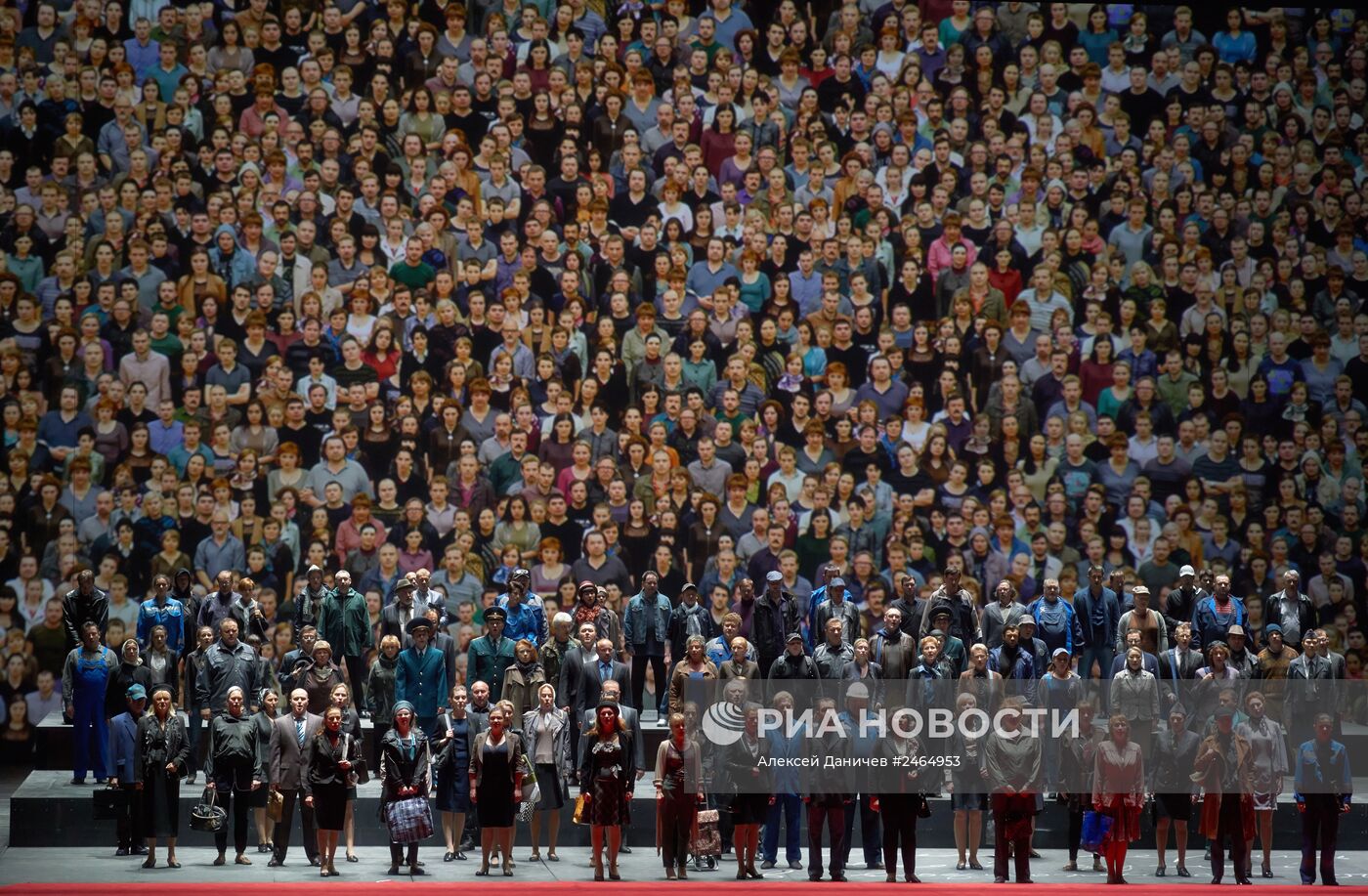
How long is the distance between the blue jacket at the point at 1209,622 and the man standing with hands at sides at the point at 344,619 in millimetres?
8522

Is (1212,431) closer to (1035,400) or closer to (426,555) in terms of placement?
(1035,400)

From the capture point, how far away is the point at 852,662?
17.7 m

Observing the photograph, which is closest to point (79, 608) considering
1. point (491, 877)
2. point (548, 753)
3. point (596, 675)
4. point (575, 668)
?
point (575, 668)

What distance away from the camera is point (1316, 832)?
54.3 feet

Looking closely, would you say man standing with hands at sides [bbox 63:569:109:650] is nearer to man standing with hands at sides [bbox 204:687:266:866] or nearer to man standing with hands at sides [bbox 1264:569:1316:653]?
man standing with hands at sides [bbox 204:687:266:866]

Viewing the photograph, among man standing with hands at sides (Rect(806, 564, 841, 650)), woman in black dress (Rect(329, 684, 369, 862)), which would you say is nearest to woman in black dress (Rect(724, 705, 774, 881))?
man standing with hands at sides (Rect(806, 564, 841, 650))

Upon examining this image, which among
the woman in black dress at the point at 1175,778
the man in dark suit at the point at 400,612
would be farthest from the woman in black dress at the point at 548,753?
the woman in black dress at the point at 1175,778

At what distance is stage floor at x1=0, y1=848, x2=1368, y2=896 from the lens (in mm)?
15125

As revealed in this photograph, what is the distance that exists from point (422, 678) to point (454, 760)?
131 cm

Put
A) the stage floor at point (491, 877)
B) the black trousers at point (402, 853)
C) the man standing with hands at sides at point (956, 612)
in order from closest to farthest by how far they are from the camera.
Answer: the stage floor at point (491, 877) < the black trousers at point (402, 853) < the man standing with hands at sides at point (956, 612)

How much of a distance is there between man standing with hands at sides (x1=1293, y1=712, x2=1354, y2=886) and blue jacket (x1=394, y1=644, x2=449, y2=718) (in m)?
7.88

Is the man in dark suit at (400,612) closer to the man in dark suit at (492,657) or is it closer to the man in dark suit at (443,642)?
the man in dark suit at (443,642)

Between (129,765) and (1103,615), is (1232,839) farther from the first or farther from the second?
(129,765)

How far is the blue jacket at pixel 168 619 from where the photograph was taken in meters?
18.6
